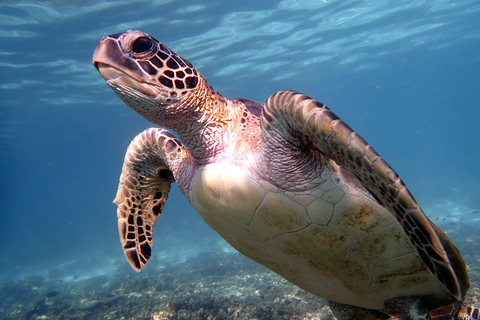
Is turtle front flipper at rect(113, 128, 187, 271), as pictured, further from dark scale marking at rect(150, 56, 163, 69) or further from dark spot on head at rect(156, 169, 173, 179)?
dark scale marking at rect(150, 56, 163, 69)

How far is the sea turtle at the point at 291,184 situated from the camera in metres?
1.97

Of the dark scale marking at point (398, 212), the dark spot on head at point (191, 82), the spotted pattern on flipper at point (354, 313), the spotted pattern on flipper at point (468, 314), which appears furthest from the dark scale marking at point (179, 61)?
the spotted pattern on flipper at point (468, 314)

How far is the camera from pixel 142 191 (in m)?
3.77

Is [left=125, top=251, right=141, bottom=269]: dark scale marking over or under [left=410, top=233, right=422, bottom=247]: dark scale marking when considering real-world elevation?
under

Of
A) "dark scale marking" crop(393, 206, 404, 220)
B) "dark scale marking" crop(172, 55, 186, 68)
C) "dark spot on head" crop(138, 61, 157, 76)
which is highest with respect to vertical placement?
"dark scale marking" crop(172, 55, 186, 68)

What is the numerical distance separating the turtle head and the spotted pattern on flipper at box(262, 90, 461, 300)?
2.59 feet

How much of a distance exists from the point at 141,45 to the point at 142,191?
2.10 m

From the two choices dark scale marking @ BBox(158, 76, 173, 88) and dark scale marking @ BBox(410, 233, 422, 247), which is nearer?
dark scale marking @ BBox(410, 233, 422, 247)

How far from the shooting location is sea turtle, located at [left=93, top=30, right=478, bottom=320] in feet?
6.48

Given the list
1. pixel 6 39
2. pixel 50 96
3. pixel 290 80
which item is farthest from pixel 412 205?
pixel 290 80

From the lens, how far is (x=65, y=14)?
1371cm

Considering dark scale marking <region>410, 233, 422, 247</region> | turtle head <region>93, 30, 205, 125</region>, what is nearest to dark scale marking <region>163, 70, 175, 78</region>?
turtle head <region>93, 30, 205, 125</region>

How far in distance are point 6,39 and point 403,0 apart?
2307cm

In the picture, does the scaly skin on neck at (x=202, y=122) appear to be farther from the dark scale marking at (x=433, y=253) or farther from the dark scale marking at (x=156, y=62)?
the dark scale marking at (x=433, y=253)
